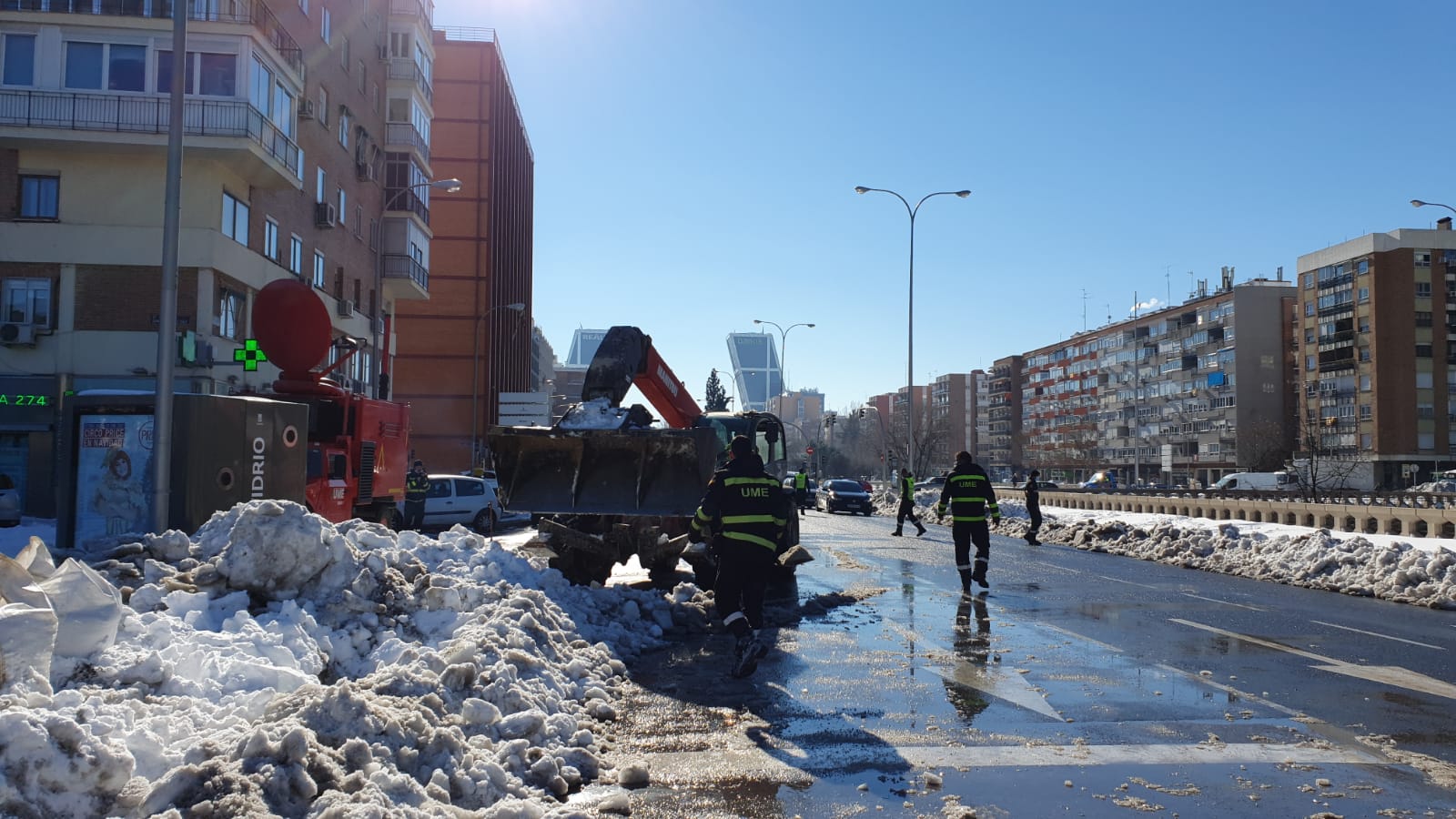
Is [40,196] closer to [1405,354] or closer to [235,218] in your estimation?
[235,218]

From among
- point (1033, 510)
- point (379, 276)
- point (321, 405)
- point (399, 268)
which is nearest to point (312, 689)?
→ point (321, 405)

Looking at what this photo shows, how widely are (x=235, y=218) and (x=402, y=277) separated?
15.4 meters

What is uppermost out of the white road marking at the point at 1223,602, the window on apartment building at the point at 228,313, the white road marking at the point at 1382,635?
the window on apartment building at the point at 228,313

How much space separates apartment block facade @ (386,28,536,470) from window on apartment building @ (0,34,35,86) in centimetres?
2876

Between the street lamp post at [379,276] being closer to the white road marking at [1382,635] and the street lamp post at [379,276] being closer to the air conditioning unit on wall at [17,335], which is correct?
the air conditioning unit on wall at [17,335]

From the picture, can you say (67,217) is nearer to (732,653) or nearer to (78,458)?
(78,458)

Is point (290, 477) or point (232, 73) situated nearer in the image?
point (290, 477)

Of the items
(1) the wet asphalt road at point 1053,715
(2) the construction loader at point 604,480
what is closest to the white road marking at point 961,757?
(1) the wet asphalt road at point 1053,715

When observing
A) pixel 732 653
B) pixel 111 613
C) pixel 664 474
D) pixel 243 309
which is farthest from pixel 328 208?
pixel 111 613

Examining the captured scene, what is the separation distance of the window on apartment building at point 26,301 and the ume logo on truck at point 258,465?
19.7 metres

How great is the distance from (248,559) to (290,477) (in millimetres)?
5849

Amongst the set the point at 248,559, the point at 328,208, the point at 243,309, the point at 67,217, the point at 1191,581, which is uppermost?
the point at 328,208

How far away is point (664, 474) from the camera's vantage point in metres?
13.0

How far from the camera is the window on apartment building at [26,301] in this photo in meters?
28.1
